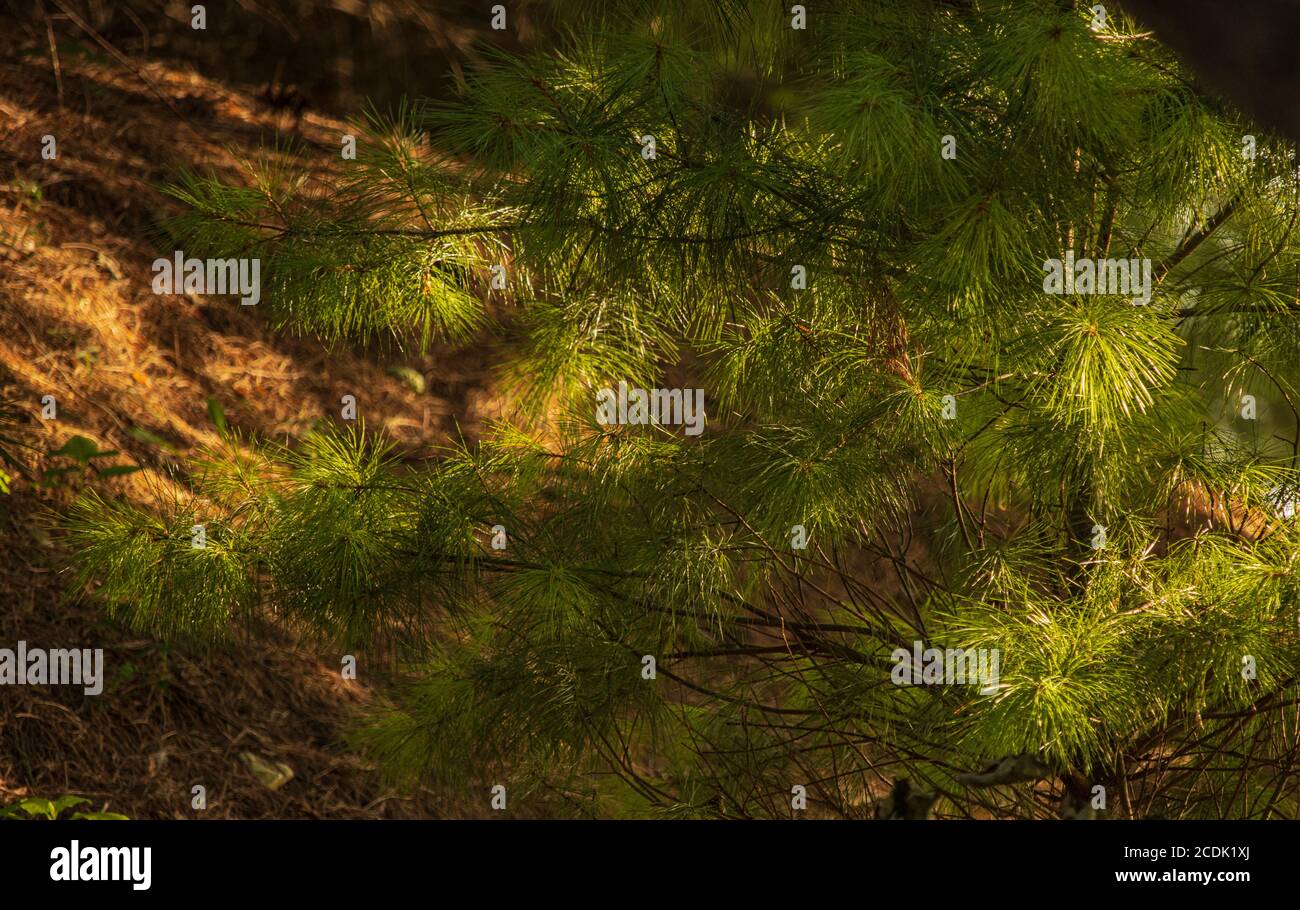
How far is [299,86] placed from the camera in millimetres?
3629

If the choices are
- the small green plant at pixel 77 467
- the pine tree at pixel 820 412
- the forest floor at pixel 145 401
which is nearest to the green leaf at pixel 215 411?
the forest floor at pixel 145 401

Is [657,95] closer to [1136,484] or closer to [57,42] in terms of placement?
[1136,484]

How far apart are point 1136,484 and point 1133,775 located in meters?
0.37

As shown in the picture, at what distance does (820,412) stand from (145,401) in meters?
1.78

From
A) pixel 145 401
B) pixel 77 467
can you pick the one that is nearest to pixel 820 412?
pixel 77 467

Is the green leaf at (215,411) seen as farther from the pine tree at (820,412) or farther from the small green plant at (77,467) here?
→ the pine tree at (820,412)

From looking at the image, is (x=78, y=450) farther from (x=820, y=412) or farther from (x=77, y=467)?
(x=820, y=412)

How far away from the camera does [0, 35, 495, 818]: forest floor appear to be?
2.16m

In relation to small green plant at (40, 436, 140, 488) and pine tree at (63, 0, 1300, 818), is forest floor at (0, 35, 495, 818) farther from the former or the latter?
pine tree at (63, 0, 1300, 818)

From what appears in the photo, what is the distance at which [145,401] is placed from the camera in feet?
9.01

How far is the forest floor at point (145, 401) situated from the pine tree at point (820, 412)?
473mm

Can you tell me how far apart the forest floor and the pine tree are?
473 mm

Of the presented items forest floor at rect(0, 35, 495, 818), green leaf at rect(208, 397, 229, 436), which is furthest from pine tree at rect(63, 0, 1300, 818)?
green leaf at rect(208, 397, 229, 436)
